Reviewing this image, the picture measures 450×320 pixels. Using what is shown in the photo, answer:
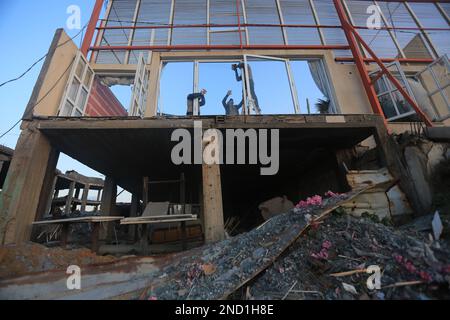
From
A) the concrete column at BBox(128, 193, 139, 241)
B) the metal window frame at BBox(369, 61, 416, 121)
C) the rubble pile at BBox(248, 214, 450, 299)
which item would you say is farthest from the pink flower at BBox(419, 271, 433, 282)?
the concrete column at BBox(128, 193, 139, 241)

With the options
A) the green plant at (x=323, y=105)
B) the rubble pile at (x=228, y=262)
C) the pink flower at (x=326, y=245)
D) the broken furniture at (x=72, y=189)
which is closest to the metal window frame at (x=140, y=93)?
the rubble pile at (x=228, y=262)

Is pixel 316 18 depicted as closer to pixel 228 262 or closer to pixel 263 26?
pixel 263 26

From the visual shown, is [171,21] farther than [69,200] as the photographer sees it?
No

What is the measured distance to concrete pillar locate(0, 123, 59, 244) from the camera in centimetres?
336

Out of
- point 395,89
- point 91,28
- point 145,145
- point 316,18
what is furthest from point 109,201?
point 316,18

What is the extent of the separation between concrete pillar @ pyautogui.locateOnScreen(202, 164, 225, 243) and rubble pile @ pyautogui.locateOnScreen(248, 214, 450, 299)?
119cm

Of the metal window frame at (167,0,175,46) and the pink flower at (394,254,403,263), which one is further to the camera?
the metal window frame at (167,0,175,46)

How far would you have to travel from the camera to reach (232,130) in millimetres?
4316

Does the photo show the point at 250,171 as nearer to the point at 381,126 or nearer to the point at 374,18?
the point at 381,126

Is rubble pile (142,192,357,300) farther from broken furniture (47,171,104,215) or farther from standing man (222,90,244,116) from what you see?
broken furniture (47,171,104,215)

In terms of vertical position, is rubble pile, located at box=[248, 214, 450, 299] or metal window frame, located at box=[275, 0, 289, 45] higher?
metal window frame, located at box=[275, 0, 289, 45]

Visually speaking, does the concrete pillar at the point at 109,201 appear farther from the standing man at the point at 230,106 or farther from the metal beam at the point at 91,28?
the standing man at the point at 230,106

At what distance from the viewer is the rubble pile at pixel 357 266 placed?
2.00 m

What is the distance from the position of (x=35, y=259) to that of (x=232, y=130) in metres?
3.72
